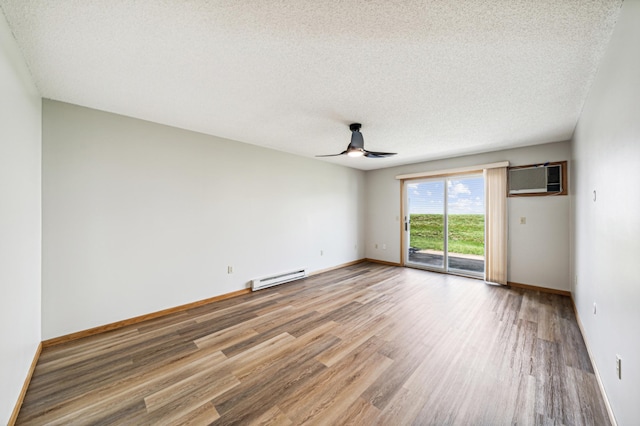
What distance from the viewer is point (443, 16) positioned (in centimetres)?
139

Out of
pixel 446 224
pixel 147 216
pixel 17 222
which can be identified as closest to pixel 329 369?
pixel 17 222

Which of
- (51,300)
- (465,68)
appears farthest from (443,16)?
(51,300)

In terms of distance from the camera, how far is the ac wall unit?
3.79m

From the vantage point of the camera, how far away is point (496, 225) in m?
4.31

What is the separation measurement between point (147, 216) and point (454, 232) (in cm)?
538

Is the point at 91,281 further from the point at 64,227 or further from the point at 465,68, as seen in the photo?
the point at 465,68

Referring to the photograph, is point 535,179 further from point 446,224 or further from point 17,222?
point 17,222

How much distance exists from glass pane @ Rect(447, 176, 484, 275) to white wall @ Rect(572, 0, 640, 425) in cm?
249

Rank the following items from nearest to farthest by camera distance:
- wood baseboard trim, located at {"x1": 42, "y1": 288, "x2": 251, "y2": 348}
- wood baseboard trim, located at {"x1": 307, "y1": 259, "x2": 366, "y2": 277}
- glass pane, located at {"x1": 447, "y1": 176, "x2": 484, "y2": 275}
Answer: wood baseboard trim, located at {"x1": 42, "y1": 288, "x2": 251, "y2": 348}
glass pane, located at {"x1": 447, "y1": 176, "x2": 484, "y2": 275}
wood baseboard trim, located at {"x1": 307, "y1": 259, "x2": 366, "y2": 277}

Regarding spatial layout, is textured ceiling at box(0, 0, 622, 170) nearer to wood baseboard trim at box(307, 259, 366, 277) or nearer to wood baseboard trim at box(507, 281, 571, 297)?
wood baseboard trim at box(507, 281, 571, 297)

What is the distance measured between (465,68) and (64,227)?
13.2ft

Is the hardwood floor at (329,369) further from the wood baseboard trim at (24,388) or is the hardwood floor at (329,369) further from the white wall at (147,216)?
the white wall at (147,216)

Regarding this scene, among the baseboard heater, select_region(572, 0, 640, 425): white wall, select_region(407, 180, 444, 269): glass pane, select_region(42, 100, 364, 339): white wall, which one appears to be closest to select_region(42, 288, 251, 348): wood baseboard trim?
select_region(42, 100, 364, 339): white wall

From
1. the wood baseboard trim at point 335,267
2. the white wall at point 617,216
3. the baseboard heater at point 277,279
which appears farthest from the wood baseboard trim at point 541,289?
the baseboard heater at point 277,279
